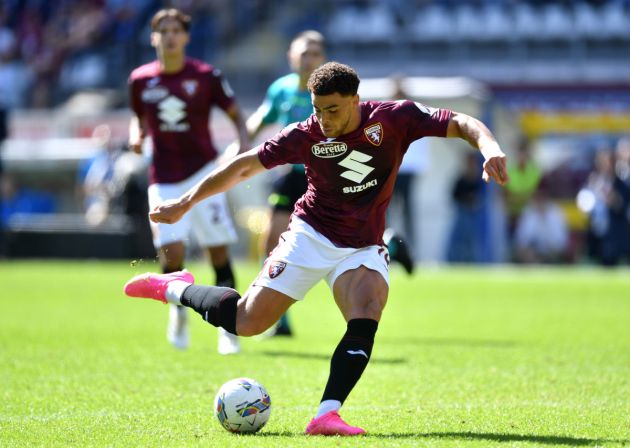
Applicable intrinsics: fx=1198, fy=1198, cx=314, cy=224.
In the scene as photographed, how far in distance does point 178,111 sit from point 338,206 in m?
3.75

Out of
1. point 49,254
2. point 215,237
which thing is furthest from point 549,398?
point 49,254

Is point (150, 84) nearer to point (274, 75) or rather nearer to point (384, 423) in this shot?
point (384, 423)

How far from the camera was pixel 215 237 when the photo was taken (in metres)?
9.82

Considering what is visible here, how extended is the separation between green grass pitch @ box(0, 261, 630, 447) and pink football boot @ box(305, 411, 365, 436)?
93 mm

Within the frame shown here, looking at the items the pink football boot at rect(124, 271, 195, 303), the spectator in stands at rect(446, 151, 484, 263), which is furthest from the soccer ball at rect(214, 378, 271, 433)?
the spectator in stands at rect(446, 151, 484, 263)

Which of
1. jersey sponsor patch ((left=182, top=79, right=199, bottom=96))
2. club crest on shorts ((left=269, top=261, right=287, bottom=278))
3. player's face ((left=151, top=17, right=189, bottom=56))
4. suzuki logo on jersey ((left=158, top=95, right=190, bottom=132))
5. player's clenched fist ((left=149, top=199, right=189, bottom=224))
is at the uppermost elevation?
player's face ((left=151, top=17, right=189, bottom=56))

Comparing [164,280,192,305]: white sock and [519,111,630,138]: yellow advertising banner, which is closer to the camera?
[164,280,192,305]: white sock

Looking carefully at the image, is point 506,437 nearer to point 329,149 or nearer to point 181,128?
point 329,149

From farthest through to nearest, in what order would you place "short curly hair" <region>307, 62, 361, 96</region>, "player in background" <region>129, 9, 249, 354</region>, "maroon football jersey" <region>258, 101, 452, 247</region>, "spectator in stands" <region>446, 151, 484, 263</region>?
"spectator in stands" <region>446, 151, 484, 263</region> → "player in background" <region>129, 9, 249, 354</region> → "maroon football jersey" <region>258, 101, 452, 247</region> → "short curly hair" <region>307, 62, 361, 96</region>

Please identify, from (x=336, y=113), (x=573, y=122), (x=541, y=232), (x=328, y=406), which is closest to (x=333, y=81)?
(x=336, y=113)

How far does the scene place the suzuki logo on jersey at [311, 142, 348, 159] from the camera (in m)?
6.16

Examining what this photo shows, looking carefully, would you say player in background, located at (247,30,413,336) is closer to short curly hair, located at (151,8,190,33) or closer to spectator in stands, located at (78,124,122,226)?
short curly hair, located at (151,8,190,33)

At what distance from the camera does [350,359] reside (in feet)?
19.4

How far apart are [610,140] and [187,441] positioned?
20.7 m
